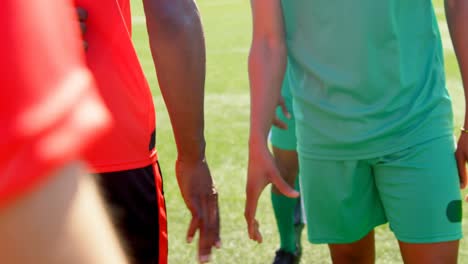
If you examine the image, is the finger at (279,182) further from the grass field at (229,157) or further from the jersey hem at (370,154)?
the grass field at (229,157)

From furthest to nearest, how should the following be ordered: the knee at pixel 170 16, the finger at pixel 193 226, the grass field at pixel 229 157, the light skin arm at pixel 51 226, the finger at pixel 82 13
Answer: the grass field at pixel 229 157, the finger at pixel 193 226, the knee at pixel 170 16, the finger at pixel 82 13, the light skin arm at pixel 51 226

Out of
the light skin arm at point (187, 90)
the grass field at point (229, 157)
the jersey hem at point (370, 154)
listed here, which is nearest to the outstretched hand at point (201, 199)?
the light skin arm at point (187, 90)

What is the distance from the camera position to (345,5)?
301 cm

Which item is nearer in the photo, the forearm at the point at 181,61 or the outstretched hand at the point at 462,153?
the forearm at the point at 181,61

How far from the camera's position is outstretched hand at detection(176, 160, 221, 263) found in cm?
262

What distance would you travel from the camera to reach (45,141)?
71 centimetres

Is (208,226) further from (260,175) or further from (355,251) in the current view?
(355,251)

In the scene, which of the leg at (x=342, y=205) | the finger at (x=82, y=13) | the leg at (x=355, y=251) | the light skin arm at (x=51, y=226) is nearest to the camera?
the light skin arm at (x=51, y=226)

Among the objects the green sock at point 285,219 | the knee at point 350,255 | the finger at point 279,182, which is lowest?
the green sock at point 285,219

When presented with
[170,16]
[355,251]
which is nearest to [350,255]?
[355,251]

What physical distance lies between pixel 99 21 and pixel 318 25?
103 centimetres

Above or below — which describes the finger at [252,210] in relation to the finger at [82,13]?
below

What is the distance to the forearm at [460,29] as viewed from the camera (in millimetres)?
2988

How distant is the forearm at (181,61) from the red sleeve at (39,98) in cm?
179
